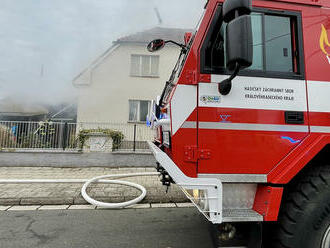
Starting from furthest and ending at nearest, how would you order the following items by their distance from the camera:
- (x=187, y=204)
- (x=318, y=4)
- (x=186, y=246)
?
(x=187, y=204), (x=186, y=246), (x=318, y=4)

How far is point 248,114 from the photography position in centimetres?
201

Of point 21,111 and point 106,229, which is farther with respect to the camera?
point 21,111

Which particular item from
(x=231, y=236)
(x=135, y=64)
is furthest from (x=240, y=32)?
(x=135, y=64)

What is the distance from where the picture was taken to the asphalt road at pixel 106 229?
2965 mm

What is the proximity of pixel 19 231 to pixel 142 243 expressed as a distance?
1.92 meters

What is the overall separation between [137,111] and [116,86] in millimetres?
1809

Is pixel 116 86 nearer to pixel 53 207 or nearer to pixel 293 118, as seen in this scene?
pixel 53 207

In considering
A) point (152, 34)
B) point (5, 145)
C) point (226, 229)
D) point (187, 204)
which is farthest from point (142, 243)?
point (152, 34)

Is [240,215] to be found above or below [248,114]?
below

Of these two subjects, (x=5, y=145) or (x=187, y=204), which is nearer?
(x=187, y=204)

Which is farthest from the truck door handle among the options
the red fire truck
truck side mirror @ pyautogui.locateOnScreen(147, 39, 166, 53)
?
truck side mirror @ pyautogui.locateOnScreen(147, 39, 166, 53)

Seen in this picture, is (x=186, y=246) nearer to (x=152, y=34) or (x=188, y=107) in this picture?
(x=188, y=107)

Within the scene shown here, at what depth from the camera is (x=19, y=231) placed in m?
3.29

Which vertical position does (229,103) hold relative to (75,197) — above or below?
above
